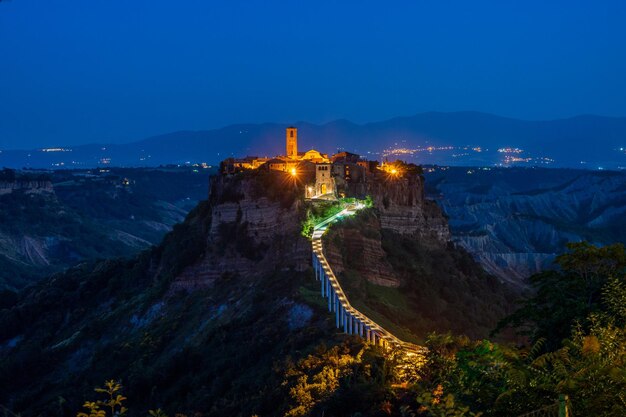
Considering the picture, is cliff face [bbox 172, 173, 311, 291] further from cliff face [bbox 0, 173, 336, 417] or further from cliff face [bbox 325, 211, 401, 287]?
cliff face [bbox 325, 211, 401, 287]

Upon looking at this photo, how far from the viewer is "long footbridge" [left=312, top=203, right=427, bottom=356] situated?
28.4 m

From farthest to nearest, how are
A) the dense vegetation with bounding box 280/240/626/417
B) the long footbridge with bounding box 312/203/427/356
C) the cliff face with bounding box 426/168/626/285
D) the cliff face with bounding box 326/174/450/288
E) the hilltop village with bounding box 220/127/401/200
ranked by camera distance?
the cliff face with bounding box 426/168/626/285 → the hilltop village with bounding box 220/127/401/200 → the cliff face with bounding box 326/174/450/288 → the long footbridge with bounding box 312/203/427/356 → the dense vegetation with bounding box 280/240/626/417

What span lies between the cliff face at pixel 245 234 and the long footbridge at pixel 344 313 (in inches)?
112

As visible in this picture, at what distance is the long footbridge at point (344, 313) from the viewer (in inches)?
1120

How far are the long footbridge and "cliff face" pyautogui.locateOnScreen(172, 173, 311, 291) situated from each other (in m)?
2.84

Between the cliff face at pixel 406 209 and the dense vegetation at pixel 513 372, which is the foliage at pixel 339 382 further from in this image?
the cliff face at pixel 406 209

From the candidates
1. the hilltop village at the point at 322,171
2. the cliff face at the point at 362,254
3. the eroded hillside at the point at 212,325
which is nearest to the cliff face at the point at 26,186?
the eroded hillside at the point at 212,325

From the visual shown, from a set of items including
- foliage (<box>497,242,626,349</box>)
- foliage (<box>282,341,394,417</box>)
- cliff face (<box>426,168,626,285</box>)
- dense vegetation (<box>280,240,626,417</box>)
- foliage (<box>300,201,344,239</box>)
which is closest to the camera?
dense vegetation (<box>280,240,626,417</box>)

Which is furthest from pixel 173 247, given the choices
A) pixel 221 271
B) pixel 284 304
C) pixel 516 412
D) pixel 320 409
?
pixel 516 412

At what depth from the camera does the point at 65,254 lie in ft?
481

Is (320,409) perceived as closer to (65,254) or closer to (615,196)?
(65,254)

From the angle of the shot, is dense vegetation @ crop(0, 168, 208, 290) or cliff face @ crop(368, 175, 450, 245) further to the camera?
dense vegetation @ crop(0, 168, 208, 290)

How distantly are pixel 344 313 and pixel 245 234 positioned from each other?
18491 millimetres

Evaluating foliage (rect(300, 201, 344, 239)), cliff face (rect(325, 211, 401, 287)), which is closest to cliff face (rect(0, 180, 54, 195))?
foliage (rect(300, 201, 344, 239))
